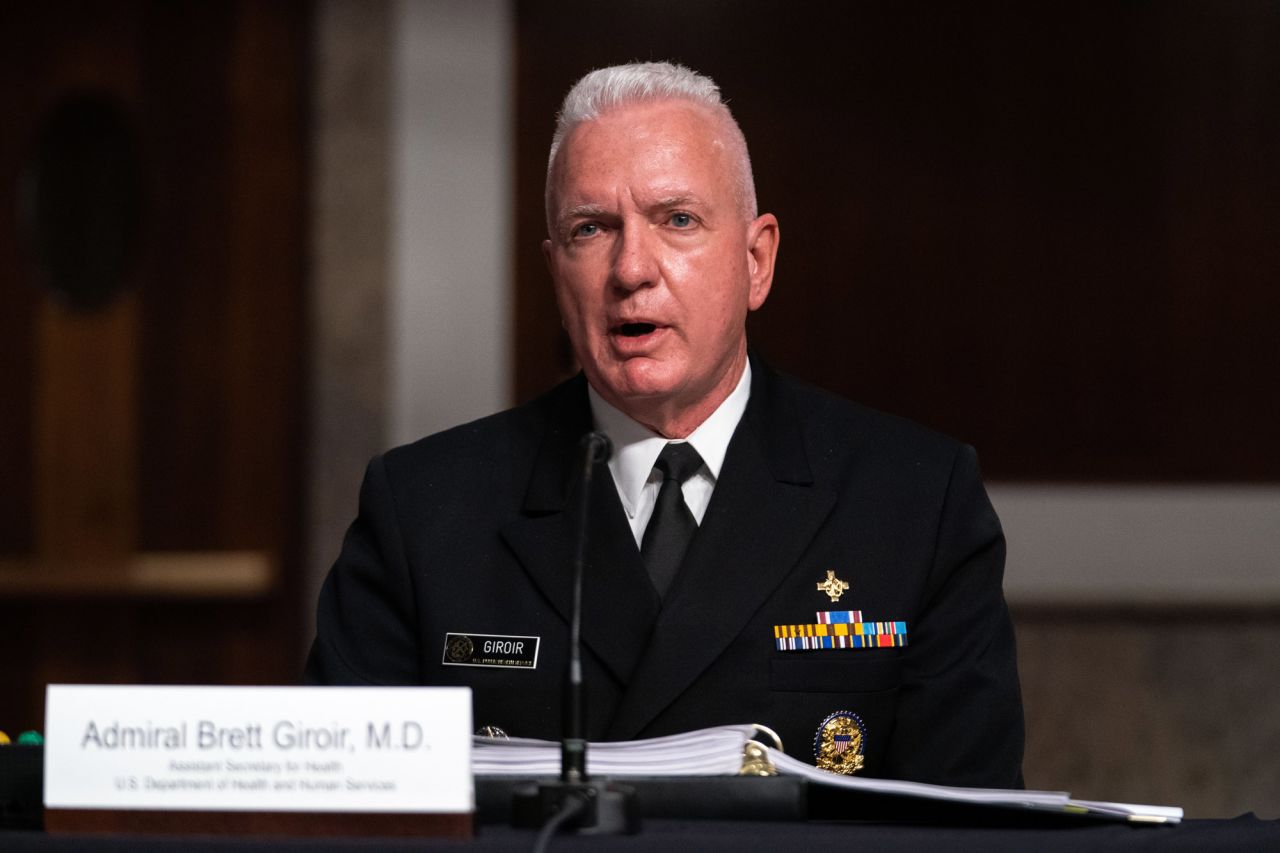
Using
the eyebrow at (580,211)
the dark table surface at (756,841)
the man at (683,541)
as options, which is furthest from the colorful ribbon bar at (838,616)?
the dark table surface at (756,841)

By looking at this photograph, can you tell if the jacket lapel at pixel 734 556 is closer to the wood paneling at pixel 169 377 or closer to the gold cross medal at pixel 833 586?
the gold cross medal at pixel 833 586

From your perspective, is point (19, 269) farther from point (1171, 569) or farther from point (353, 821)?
point (353, 821)

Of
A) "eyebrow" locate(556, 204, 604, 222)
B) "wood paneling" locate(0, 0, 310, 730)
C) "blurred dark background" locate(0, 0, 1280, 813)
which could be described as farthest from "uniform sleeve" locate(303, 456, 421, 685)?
"wood paneling" locate(0, 0, 310, 730)

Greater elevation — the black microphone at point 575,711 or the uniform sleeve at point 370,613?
the uniform sleeve at point 370,613

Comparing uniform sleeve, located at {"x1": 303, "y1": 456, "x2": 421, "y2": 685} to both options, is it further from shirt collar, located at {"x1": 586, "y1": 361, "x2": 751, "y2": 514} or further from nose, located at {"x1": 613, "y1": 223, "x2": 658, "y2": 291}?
nose, located at {"x1": 613, "y1": 223, "x2": 658, "y2": 291}

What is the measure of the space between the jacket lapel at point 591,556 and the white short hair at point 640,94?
0.33 m

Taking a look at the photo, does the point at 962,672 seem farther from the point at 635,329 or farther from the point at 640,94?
the point at 640,94

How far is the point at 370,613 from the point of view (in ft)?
6.23

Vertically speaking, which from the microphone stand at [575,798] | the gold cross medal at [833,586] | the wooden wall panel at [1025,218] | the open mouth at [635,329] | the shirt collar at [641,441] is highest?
the wooden wall panel at [1025,218]

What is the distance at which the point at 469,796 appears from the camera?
1.14 metres

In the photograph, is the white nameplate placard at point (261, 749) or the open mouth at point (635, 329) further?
the open mouth at point (635, 329)

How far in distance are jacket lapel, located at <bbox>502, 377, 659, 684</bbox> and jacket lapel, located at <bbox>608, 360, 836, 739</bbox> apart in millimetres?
36

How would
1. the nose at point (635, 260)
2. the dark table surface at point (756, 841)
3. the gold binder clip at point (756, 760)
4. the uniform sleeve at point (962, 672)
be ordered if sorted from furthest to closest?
the nose at point (635, 260)
the uniform sleeve at point (962, 672)
the gold binder clip at point (756, 760)
the dark table surface at point (756, 841)

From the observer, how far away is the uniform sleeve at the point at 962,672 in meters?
1.73
